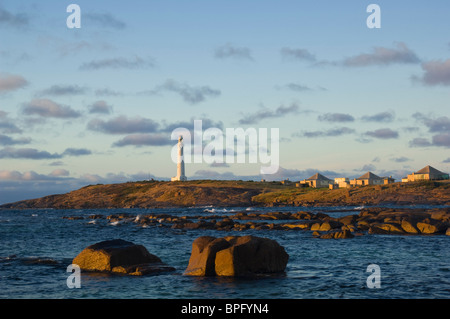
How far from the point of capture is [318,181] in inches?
7096

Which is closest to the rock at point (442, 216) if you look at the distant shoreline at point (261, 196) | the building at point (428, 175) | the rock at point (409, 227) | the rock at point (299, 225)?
the rock at point (409, 227)

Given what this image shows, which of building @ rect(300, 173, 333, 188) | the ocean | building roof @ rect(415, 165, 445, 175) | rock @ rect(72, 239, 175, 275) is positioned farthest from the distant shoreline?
rock @ rect(72, 239, 175, 275)

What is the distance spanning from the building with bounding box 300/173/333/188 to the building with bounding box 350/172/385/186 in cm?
1025

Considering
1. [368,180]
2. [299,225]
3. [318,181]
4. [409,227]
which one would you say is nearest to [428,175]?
[368,180]

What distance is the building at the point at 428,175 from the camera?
152625mm

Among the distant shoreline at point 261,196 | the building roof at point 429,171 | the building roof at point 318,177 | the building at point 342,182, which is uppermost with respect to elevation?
the building roof at point 429,171

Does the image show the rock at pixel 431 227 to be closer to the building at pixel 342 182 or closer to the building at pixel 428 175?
the building at pixel 428 175

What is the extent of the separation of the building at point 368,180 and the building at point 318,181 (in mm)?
10247

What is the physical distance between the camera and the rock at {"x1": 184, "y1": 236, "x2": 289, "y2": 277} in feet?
79.8

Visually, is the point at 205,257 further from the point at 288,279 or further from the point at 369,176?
the point at 369,176
